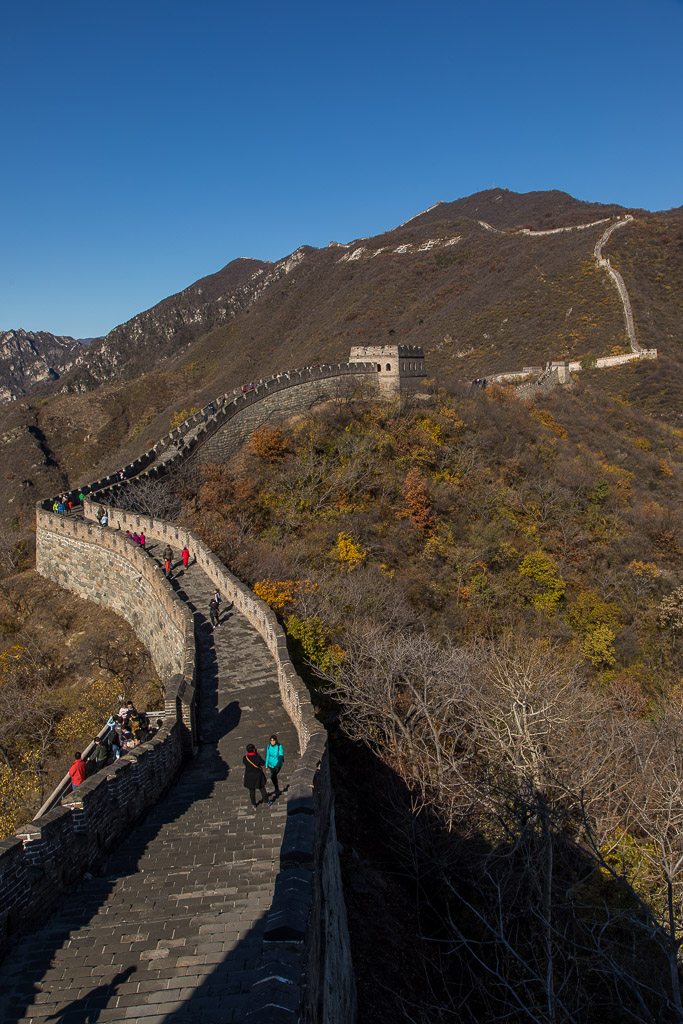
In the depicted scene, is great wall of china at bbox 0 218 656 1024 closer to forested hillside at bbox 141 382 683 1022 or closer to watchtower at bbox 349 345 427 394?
forested hillside at bbox 141 382 683 1022

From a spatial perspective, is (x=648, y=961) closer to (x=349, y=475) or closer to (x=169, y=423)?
(x=349, y=475)

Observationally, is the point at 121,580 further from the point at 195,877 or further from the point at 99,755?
the point at 195,877

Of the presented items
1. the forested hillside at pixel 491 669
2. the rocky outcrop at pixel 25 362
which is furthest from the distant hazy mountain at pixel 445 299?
the rocky outcrop at pixel 25 362

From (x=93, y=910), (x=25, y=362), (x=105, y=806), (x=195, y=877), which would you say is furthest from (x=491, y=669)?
(x=25, y=362)

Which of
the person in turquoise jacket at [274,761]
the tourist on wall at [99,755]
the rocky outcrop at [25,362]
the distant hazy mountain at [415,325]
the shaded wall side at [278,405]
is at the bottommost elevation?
the tourist on wall at [99,755]

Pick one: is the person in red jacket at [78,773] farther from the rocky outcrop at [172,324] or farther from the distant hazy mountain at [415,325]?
the rocky outcrop at [172,324]

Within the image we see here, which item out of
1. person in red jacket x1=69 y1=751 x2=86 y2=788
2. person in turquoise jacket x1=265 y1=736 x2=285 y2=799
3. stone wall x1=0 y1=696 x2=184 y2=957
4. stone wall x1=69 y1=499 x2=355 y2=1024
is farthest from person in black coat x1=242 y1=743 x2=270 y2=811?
person in red jacket x1=69 y1=751 x2=86 y2=788

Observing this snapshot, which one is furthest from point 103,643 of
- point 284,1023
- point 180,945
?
point 284,1023
